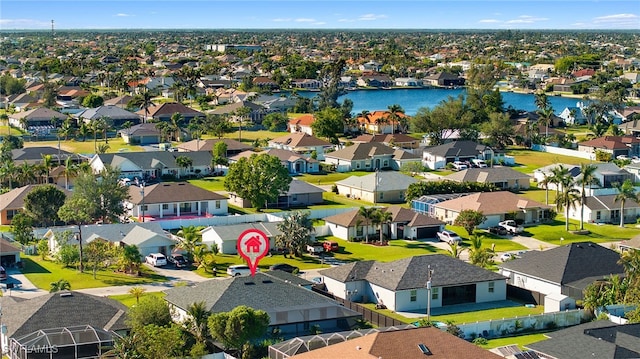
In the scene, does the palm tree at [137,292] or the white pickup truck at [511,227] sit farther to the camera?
the white pickup truck at [511,227]

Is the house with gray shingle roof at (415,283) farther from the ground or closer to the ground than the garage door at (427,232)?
farther from the ground

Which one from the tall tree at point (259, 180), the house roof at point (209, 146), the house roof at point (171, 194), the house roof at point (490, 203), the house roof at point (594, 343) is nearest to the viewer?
the house roof at point (594, 343)

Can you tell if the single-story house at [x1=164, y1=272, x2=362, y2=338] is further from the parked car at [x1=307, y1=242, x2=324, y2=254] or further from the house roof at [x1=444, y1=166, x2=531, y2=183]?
the house roof at [x1=444, y1=166, x2=531, y2=183]

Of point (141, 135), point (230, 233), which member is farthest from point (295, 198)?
point (141, 135)

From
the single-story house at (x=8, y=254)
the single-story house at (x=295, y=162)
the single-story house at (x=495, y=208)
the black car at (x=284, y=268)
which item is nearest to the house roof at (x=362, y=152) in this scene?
the single-story house at (x=295, y=162)

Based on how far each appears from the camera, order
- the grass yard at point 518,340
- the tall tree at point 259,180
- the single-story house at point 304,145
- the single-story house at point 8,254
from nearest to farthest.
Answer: the grass yard at point 518,340 < the single-story house at point 8,254 < the tall tree at point 259,180 < the single-story house at point 304,145

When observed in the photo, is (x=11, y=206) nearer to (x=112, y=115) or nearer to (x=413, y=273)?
(x=413, y=273)

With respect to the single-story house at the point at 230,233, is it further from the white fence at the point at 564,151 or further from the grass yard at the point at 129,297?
the white fence at the point at 564,151
